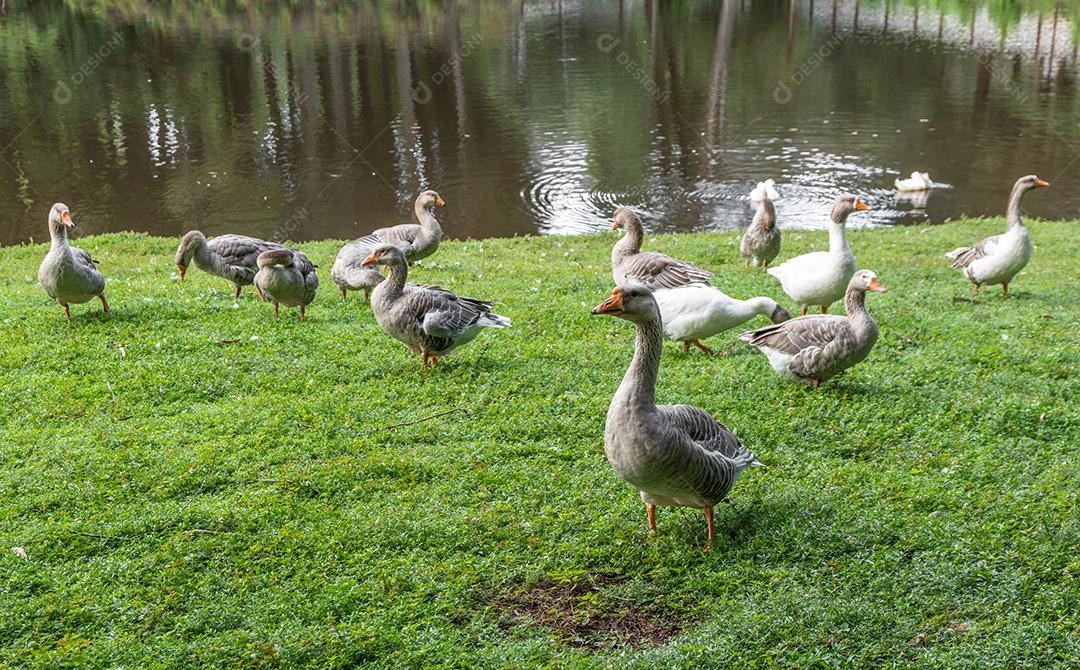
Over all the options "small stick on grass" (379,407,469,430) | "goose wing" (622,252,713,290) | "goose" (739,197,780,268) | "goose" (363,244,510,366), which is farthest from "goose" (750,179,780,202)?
"small stick on grass" (379,407,469,430)

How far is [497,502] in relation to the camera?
6836mm

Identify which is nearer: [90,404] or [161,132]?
[90,404]

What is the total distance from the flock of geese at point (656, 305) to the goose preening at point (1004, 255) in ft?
0.06

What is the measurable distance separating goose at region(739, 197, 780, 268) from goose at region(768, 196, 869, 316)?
2.32 meters

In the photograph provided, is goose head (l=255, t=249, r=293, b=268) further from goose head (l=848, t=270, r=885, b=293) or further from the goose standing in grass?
goose head (l=848, t=270, r=885, b=293)

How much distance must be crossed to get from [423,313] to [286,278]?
2542mm

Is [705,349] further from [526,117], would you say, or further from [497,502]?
[526,117]

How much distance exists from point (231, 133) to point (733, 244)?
17.7 meters

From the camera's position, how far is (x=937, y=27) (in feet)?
134

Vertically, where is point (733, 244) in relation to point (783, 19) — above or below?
below

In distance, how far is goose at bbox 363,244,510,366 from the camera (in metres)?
8.68

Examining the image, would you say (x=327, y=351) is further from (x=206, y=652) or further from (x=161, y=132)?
(x=161, y=132)

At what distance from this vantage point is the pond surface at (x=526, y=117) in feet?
66.3

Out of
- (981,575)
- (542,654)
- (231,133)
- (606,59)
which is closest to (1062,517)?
(981,575)
